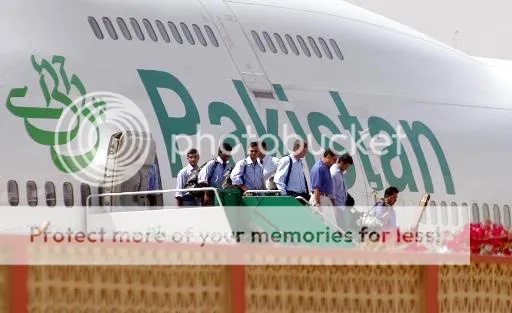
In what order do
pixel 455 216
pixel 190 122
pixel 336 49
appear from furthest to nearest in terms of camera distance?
pixel 455 216, pixel 336 49, pixel 190 122

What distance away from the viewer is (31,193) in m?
26.3

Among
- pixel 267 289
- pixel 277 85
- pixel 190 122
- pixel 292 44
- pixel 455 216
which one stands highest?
pixel 292 44

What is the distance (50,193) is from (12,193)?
29.0 inches

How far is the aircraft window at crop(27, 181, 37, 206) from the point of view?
26.3 m

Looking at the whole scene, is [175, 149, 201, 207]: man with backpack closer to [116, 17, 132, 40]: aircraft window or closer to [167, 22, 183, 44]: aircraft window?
[116, 17, 132, 40]: aircraft window

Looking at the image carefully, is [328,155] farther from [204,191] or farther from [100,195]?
[100,195]

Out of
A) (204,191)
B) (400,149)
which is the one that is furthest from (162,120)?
(400,149)

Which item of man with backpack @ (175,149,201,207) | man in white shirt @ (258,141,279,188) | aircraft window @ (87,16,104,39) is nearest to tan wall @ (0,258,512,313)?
man in white shirt @ (258,141,279,188)

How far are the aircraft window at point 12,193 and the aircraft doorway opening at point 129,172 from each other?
4.63 ft

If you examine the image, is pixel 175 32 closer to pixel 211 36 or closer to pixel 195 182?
pixel 211 36

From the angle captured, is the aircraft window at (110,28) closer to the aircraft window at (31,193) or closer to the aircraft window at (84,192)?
the aircraft window at (84,192)

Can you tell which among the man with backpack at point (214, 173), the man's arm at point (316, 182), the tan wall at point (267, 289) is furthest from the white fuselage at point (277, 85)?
the tan wall at point (267, 289)
